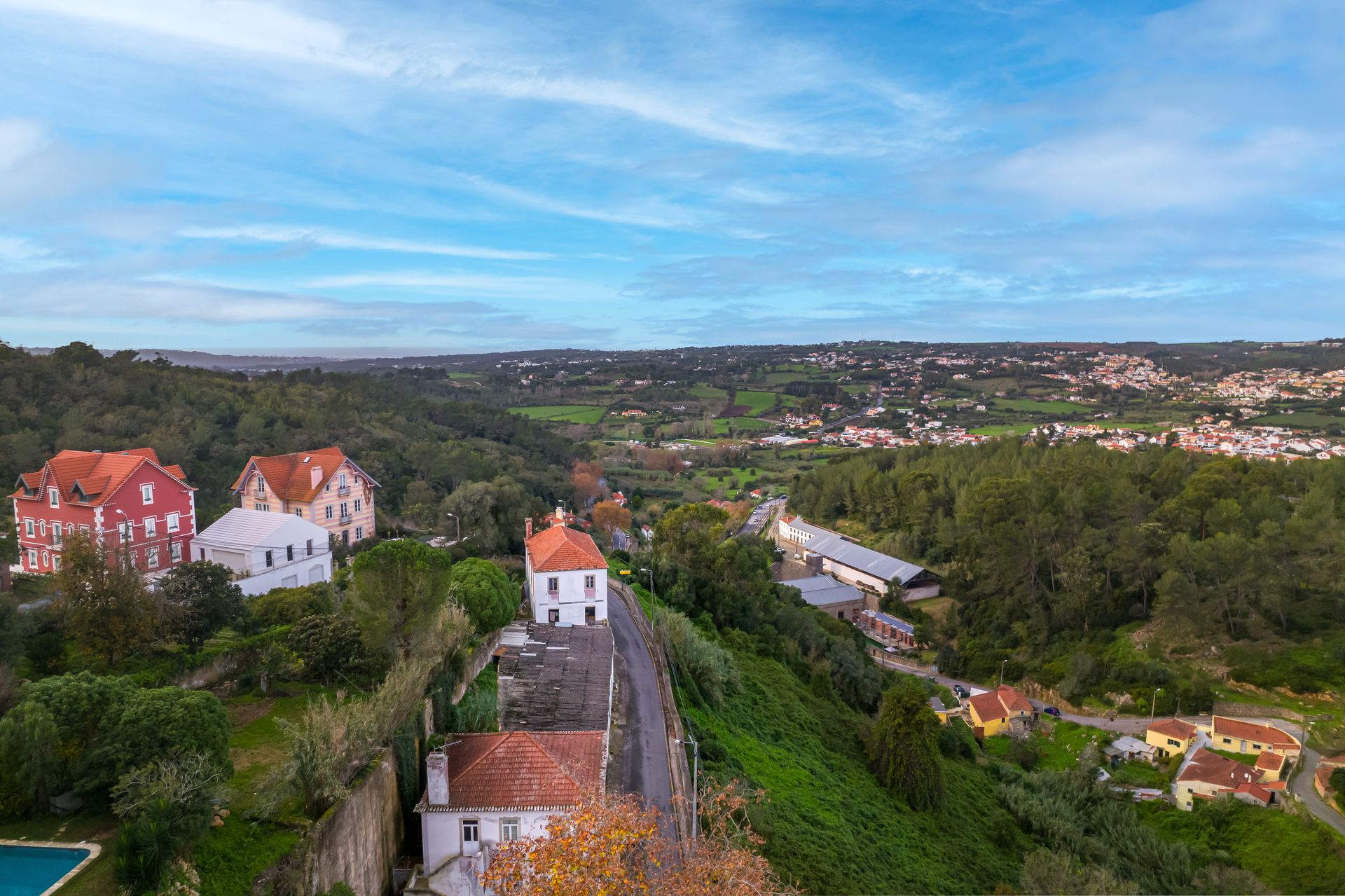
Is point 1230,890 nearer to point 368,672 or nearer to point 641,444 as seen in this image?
point 368,672

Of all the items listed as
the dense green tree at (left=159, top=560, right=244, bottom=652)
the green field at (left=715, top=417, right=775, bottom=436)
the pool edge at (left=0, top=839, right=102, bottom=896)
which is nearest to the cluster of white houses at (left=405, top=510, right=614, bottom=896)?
the pool edge at (left=0, top=839, right=102, bottom=896)

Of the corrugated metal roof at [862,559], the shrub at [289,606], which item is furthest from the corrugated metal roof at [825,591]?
the shrub at [289,606]

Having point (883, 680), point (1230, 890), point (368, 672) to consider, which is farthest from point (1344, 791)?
point (368, 672)

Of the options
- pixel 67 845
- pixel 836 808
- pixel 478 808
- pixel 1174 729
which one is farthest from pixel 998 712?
pixel 67 845

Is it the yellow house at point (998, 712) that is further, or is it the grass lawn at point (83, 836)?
the yellow house at point (998, 712)

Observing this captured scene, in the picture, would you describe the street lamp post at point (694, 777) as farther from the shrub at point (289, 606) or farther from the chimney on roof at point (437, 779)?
the shrub at point (289, 606)

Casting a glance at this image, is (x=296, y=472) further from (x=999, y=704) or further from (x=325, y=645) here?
(x=999, y=704)

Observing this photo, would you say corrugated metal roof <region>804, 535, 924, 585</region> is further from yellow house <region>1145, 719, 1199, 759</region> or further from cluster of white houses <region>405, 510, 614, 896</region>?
cluster of white houses <region>405, 510, 614, 896</region>
